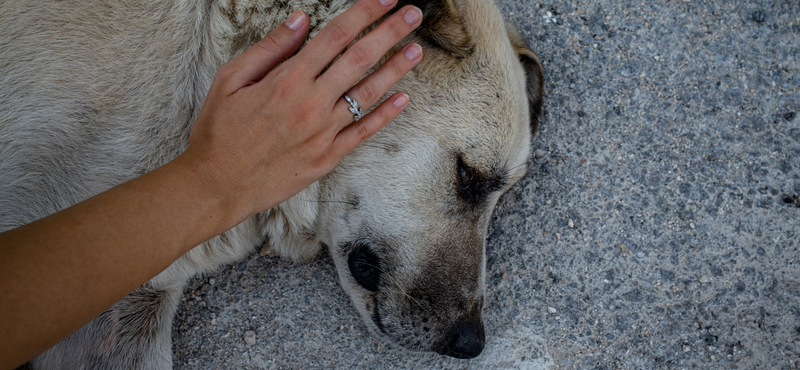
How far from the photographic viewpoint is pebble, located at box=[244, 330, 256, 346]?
2684mm

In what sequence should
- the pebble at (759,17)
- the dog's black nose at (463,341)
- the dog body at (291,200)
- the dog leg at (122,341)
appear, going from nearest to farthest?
the dog body at (291,200), the dog's black nose at (463,341), the dog leg at (122,341), the pebble at (759,17)

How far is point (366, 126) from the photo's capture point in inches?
72.4

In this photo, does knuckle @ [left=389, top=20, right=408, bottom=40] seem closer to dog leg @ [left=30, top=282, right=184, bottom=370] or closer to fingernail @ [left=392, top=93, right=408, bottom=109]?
fingernail @ [left=392, top=93, right=408, bottom=109]

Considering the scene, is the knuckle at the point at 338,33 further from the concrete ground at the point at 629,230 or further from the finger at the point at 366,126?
the concrete ground at the point at 629,230

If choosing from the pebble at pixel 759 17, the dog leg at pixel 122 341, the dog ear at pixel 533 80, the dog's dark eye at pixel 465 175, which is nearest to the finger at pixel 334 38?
the dog's dark eye at pixel 465 175

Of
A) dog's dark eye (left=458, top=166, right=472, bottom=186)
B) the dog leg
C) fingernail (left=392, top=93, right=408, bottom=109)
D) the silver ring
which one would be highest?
the silver ring

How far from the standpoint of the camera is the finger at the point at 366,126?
5.98 feet

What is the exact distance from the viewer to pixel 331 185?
2240mm

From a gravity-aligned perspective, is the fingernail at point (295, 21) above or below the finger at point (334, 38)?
above

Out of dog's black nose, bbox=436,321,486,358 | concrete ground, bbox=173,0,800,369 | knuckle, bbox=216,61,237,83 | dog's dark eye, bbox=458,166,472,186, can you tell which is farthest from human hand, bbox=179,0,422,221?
concrete ground, bbox=173,0,800,369

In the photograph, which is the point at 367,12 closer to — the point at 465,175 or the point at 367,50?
the point at 367,50

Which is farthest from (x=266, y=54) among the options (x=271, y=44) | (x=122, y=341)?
(x=122, y=341)

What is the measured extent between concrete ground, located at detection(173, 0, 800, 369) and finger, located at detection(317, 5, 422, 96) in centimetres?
138

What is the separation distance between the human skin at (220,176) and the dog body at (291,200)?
0.32 m
